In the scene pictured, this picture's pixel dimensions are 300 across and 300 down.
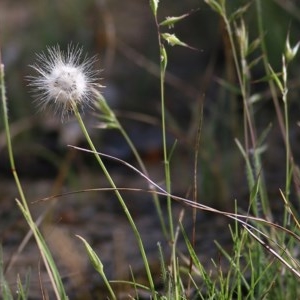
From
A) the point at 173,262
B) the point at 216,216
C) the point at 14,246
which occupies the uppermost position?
the point at 173,262

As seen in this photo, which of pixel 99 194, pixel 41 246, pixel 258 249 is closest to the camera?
pixel 41 246

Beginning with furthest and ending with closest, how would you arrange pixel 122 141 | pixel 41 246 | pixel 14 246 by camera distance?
1. pixel 122 141
2. pixel 14 246
3. pixel 41 246

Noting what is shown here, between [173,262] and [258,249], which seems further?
[258,249]

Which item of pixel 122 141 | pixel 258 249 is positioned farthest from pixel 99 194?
pixel 258 249

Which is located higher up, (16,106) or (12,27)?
(12,27)

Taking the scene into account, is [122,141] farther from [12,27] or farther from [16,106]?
[12,27]

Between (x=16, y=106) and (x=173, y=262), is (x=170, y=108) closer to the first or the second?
(x=16, y=106)

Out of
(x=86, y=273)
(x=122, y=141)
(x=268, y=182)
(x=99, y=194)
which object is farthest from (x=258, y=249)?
(x=122, y=141)
